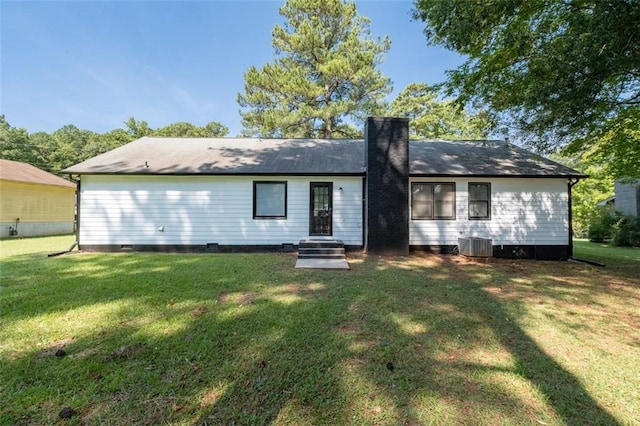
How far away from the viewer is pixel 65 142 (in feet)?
121

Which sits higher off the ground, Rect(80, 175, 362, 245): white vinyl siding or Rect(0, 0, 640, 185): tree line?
Rect(0, 0, 640, 185): tree line

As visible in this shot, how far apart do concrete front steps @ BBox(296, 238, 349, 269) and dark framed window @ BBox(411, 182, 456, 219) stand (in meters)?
3.10

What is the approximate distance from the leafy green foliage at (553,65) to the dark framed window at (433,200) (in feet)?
8.71

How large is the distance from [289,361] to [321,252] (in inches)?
222

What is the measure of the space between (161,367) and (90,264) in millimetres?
6212

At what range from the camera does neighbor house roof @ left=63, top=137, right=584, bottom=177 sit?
31.5 ft

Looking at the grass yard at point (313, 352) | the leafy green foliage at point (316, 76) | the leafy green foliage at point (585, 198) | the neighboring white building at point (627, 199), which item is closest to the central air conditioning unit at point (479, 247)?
the grass yard at point (313, 352)

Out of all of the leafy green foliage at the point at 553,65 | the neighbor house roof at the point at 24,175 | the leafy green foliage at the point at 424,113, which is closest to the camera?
the leafy green foliage at the point at 553,65

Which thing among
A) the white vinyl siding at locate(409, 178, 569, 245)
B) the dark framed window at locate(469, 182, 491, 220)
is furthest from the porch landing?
the dark framed window at locate(469, 182, 491, 220)

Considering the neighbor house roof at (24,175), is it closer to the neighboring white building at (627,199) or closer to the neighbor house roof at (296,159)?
the neighbor house roof at (296,159)

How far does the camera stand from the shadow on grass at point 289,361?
210 cm

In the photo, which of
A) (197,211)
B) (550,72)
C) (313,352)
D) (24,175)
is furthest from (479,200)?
(24,175)

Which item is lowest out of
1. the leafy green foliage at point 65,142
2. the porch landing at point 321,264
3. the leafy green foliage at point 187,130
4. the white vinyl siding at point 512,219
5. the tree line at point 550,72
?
the porch landing at point 321,264

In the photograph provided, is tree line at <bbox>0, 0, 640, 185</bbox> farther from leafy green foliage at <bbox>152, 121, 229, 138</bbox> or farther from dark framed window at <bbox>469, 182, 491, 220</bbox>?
leafy green foliage at <bbox>152, 121, 229, 138</bbox>
